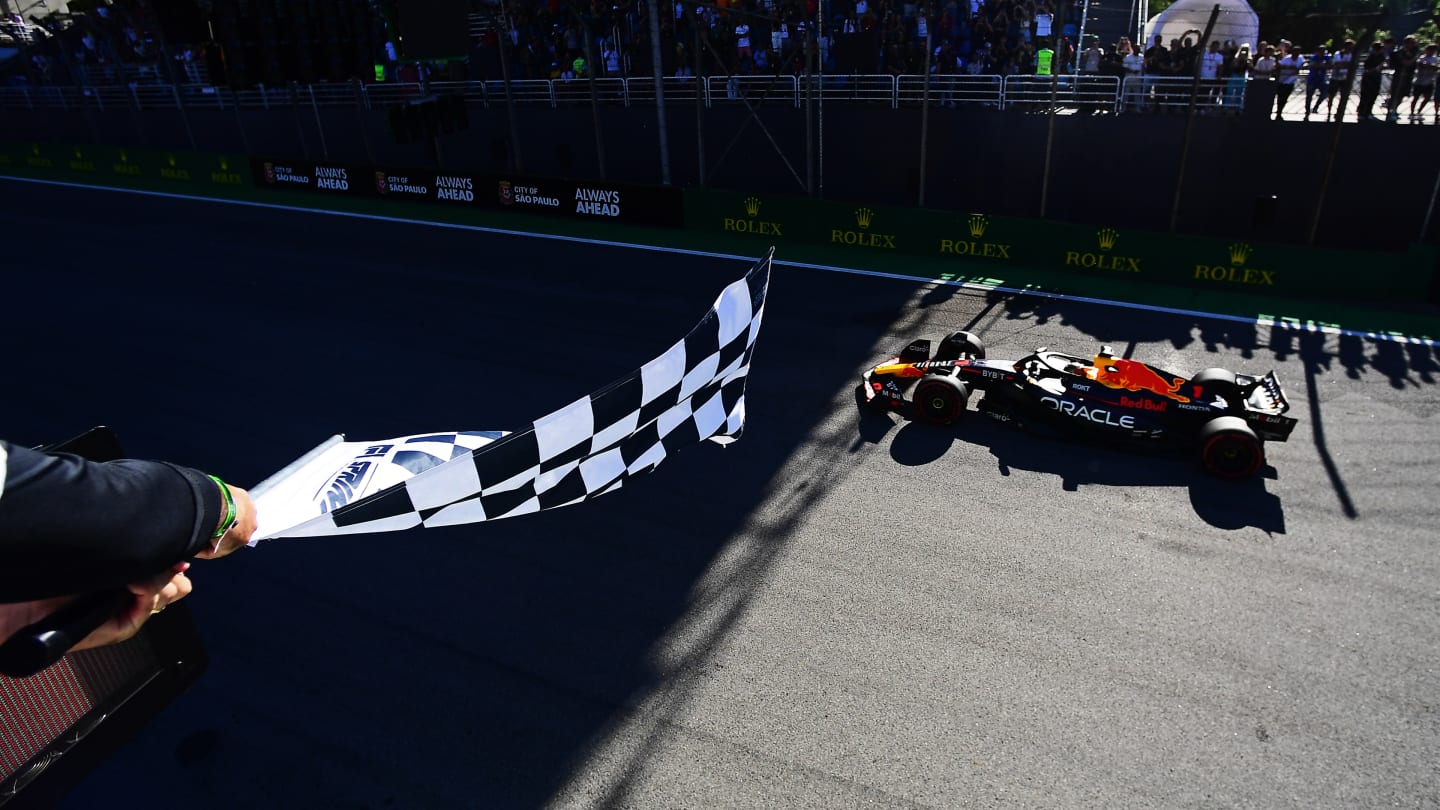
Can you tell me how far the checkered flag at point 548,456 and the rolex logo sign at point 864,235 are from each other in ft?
29.1

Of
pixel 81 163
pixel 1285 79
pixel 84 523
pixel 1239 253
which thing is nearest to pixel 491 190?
pixel 1239 253

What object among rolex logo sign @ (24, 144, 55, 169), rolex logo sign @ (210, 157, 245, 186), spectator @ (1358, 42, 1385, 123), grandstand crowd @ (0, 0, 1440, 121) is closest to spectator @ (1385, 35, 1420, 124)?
grandstand crowd @ (0, 0, 1440, 121)

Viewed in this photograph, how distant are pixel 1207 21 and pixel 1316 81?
4682mm

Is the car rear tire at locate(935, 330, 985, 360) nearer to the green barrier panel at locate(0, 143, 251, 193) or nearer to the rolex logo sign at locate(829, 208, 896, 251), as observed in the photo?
the rolex logo sign at locate(829, 208, 896, 251)

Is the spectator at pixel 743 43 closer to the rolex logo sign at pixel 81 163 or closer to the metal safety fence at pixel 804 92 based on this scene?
the metal safety fence at pixel 804 92

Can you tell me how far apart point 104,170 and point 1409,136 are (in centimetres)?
2708

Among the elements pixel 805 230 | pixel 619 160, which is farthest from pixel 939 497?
pixel 619 160

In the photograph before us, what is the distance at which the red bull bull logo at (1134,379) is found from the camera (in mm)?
7773

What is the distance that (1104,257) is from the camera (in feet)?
41.1

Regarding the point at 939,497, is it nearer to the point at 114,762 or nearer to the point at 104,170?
the point at 114,762

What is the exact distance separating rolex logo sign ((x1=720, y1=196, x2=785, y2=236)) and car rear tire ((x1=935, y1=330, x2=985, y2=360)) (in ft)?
19.3

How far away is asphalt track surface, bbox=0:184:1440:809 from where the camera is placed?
190 inches

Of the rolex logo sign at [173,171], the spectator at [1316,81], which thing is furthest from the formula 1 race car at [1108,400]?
the rolex logo sign at [173,171]

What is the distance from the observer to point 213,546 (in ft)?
6.35
